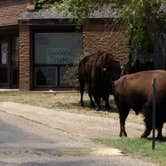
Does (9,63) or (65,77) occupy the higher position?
(9,63)

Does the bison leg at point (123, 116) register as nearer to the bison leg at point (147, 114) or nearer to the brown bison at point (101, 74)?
the bison leg at point (147, 114)

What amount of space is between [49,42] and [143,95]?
58.4ft

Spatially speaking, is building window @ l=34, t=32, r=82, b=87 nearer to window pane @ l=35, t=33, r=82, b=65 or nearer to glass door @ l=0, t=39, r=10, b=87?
window pane @ l=35, t=33, r=82, b=65

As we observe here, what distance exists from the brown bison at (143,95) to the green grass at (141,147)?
535 mm

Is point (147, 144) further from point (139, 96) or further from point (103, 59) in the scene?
point (103, 59)

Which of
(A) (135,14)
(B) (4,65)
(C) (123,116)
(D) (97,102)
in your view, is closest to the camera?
(C) (123,116)

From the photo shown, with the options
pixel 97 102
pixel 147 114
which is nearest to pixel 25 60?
pixel 97 102

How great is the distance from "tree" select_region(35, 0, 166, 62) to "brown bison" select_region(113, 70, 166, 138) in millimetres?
5073

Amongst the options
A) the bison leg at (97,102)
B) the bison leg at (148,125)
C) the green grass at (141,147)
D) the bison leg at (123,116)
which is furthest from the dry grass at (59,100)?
the green grass at (141,147)

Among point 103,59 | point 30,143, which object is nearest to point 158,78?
point 30,143

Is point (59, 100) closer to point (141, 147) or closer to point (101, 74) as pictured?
point (101, 74)

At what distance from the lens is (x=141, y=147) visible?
12383 millimetres

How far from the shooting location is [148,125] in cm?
1355

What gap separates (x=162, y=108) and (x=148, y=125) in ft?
1.73
